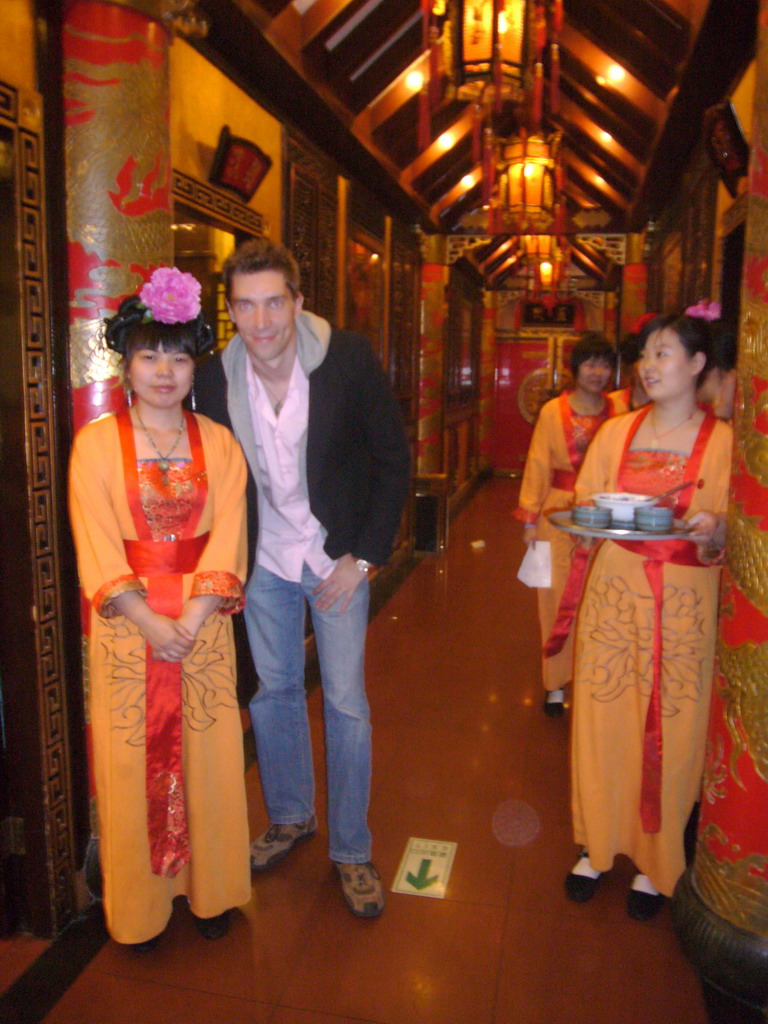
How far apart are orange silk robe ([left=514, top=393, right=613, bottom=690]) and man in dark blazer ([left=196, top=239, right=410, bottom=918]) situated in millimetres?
1358

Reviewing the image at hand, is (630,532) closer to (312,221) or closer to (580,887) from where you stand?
(580,887)

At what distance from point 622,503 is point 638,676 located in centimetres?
46

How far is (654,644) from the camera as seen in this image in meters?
2.01

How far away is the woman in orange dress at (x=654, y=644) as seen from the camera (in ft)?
6.53

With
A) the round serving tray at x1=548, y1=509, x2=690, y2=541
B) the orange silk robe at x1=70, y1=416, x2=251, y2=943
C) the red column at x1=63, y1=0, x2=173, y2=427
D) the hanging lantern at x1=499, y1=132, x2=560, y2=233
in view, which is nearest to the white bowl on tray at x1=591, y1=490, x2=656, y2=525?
the round serving tray at x1=548, y1=509, x2=690, y2=541

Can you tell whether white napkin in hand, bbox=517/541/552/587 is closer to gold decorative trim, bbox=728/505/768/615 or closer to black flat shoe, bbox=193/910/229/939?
gold decorative trim, bbox=728/505/768/615

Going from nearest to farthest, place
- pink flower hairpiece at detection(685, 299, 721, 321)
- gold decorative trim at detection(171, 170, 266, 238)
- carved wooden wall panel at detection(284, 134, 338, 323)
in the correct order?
pink flower hairpiece at detection(685, 299, 721, 321)
gold decorative trim at detection(171, 170, 266, 238)
carved wooden wall panel at detection(284, 134, 338, 323)

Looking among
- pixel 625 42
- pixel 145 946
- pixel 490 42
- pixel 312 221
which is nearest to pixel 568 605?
pixel 145 946

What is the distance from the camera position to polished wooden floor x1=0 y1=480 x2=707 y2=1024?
5.80ft

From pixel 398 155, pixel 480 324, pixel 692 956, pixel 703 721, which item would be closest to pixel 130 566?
pixel 703 721

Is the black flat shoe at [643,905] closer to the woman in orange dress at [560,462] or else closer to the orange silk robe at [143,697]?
the orange silk robe at [143,697]

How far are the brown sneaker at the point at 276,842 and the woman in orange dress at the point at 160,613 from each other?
31cm

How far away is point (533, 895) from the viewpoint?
7.15 ft

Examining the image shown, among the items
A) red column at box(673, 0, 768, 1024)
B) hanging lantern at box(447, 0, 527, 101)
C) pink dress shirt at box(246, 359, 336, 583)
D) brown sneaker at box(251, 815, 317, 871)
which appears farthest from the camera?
hanging lantern at box(447, 0, 527, 101)
